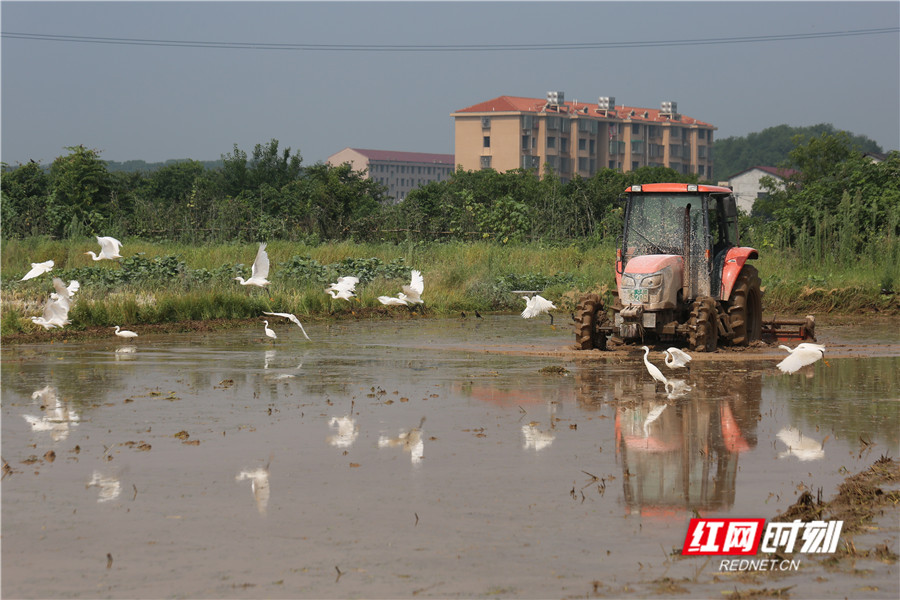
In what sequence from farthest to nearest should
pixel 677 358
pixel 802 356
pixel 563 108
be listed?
pixel 563 108
pixel 677 358
pixel 802 356

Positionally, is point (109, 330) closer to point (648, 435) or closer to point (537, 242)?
point (648, 435)

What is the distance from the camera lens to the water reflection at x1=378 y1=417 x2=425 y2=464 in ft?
29.5

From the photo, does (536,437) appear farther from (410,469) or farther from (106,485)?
(106,485)

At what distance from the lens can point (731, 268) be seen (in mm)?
16328

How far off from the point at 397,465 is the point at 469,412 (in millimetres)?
2640

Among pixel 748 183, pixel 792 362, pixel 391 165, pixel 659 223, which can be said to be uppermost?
pixel 391 165

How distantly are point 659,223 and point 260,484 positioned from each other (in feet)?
33.4

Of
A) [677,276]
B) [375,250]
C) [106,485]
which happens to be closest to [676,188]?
[677,276]

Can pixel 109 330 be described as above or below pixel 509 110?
below

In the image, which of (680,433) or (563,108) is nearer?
(680,433)

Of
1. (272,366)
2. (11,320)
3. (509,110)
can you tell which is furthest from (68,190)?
(509,110)

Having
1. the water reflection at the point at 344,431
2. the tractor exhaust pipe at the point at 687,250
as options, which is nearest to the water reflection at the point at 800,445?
the water reflection at the point at 344,431

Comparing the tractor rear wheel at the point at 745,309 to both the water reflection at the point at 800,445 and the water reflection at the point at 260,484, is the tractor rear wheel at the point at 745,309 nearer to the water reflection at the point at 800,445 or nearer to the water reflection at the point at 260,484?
the water reflection at the point at 800,445

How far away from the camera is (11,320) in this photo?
62.5ft
